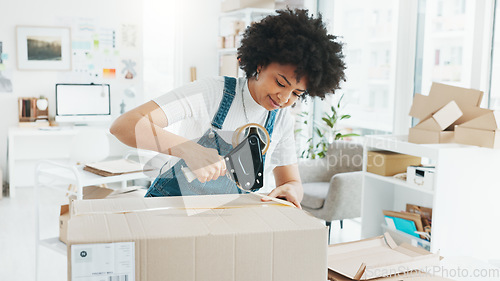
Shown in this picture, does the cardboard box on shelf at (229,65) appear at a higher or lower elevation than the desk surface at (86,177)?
higher

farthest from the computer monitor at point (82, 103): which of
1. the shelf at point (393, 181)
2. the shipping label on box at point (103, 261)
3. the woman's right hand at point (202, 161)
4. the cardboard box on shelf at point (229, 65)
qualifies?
the shipping label on box at point (103, 261)

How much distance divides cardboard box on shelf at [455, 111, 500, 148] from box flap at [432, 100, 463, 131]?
6cm

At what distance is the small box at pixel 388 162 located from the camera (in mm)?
3078

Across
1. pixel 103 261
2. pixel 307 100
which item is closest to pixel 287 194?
pixel 103 261

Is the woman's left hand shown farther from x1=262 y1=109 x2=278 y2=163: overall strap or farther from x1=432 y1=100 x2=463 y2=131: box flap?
x1=432 y1=100 x2=463 y2=131: box flap

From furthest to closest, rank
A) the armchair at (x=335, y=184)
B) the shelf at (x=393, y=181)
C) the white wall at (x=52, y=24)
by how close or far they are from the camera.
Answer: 1. the white wall at (x=52, y=24)
2. the armchair at (x=335, y=184)
3. the shelf at (x=393, y=181)

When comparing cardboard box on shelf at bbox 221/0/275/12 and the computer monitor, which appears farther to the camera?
the computer monitor

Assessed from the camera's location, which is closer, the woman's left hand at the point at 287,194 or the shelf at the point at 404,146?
the woman's left hand at the point at 287,194

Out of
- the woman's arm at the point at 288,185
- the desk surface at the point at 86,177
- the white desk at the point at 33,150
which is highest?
the woman's arm at the point at 288,185

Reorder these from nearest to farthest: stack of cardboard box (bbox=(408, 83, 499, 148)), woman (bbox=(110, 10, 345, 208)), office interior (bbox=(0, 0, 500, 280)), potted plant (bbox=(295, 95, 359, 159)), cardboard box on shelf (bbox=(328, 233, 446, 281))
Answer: cardboard box on shelf (bbox=(328, 233, 446, 281)) → woman (bbox=(110, 10, 345, 208)) → stack of cardboard box (bbox=(408, 83, 499, 148)) → office interior (bbox=(0, 0, 500, 280)) → potted plant (bbox=(295, 95, 359, 159))

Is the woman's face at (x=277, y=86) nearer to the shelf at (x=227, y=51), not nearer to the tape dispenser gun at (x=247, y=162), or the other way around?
the tape dispenser gun at (x=247, y=162)

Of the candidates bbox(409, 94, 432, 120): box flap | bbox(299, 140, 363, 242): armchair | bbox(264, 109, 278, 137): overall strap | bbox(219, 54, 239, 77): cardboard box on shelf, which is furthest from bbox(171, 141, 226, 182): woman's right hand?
bbox(219, 54, 239, 77): cardboard box on shelf

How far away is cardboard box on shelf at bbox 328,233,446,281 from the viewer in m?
1.06

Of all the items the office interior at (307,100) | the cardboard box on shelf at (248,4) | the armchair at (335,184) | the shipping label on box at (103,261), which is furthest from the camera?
the cardboard box on shelf at (248,4)
